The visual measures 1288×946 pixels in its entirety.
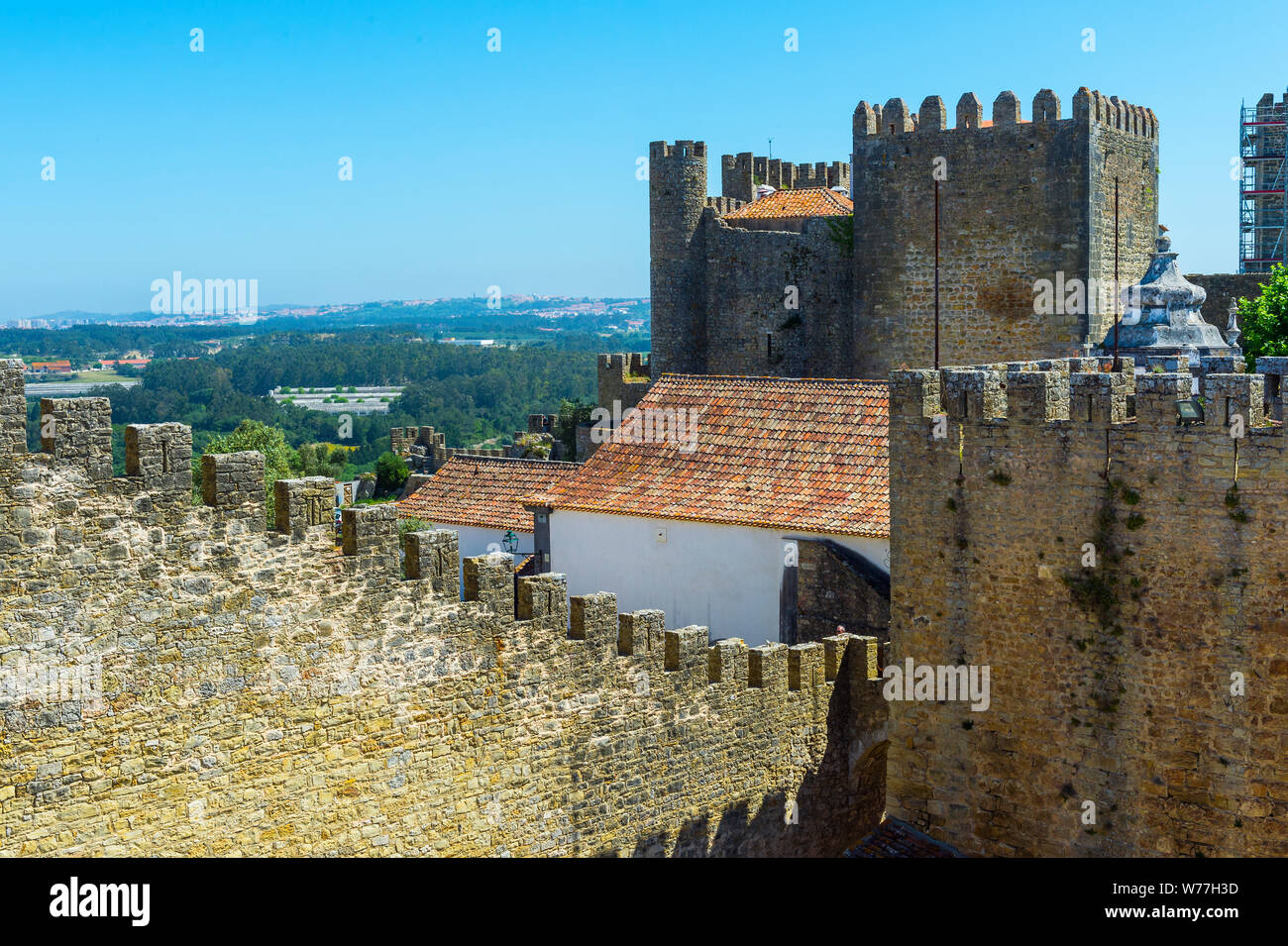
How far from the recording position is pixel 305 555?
10.9 metres

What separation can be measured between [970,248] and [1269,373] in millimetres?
13253

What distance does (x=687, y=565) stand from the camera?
1764 cm

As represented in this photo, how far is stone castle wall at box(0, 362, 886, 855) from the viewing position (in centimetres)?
958

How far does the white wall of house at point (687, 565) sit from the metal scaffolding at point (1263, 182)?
3552 centimetres

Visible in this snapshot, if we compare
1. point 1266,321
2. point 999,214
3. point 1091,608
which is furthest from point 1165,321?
point 1266,321

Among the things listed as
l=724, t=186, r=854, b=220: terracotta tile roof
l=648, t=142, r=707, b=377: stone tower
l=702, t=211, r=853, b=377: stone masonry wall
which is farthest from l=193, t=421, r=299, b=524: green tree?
l=724, t=186, r=854, b=220: terracotta tile roof

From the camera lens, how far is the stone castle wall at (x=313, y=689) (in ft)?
31.4

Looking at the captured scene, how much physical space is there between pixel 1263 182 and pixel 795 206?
24.2m

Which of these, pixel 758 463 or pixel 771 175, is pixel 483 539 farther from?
pixel 771 175

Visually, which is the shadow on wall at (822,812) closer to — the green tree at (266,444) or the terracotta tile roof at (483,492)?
the terracotta tile roof at (483,492)

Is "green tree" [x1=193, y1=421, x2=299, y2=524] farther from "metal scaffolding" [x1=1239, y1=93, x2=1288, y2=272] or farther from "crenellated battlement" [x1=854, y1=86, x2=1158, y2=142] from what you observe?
"metal scaffolding" [x1=1239, y1=93, x2=1288, y2=272]

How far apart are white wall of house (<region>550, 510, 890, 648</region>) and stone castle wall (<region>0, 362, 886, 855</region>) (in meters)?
2.59
